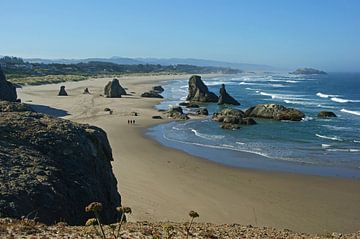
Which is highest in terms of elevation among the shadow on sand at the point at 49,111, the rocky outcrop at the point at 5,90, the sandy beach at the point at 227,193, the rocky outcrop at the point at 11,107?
the rocky outcrop at the point at 11,107

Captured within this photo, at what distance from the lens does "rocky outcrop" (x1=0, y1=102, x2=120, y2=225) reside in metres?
11.2

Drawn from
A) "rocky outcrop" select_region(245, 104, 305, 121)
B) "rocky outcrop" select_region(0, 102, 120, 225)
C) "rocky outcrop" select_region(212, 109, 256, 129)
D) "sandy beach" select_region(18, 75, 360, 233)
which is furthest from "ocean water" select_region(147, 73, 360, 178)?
"rocky outcrop" select_region(0, 102, 120, 225)

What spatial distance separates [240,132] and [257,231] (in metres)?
29.0

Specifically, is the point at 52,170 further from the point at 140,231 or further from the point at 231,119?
the point at 231,119

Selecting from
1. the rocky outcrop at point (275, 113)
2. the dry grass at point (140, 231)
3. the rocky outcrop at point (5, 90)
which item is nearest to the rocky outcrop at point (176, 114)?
the rocky outcrop at point (275, 113)

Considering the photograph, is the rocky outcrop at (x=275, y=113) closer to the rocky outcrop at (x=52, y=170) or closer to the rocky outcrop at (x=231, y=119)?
the rocky outcrop at (x=231, y=119)

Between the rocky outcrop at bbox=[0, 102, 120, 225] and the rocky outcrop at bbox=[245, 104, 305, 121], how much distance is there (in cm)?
3519

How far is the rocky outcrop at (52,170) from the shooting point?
36.9ft

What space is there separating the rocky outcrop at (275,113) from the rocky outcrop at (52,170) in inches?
1386

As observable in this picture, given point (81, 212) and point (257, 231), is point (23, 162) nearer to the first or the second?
point (81, 212)

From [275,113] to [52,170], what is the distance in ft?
130

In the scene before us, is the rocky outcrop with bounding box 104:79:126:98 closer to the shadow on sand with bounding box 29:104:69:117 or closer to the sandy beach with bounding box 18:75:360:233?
the shadow on sand with bounding box 29:104:69:117

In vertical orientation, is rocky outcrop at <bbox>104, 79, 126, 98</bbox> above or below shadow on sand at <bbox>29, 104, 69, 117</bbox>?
above

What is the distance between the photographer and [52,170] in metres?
12.5
